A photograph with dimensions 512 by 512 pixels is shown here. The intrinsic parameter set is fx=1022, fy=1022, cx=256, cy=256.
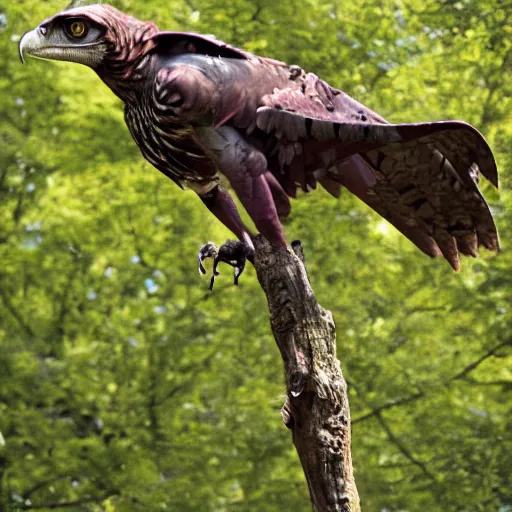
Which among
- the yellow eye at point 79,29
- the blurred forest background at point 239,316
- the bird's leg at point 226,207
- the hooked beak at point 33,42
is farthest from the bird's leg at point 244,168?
the blurred forest background at point 239,316

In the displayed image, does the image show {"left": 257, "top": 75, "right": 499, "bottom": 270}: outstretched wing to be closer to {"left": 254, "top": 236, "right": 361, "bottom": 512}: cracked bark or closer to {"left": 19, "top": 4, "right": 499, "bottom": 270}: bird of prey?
{"left": 19, "top": 4, "right": 499, "bottom": 270}: bird of prey

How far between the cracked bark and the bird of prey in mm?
167

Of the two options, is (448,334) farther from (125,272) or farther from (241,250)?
(241,250)

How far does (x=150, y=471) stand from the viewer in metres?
7.49

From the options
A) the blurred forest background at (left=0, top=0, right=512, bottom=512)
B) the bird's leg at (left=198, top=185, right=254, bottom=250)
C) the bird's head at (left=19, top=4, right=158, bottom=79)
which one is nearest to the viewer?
the bird's head at (left=19, top=4, right=158, bottom=79)

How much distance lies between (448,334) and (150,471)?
242 cm

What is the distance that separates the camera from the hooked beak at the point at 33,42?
10.5ft

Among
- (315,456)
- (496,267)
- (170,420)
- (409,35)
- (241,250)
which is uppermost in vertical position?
(409,35)

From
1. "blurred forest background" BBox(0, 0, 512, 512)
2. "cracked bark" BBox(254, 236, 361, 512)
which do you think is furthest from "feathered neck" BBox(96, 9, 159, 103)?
"blurred forest background" BBox(0, 0, 512, 512)

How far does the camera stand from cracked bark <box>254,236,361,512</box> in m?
3.26

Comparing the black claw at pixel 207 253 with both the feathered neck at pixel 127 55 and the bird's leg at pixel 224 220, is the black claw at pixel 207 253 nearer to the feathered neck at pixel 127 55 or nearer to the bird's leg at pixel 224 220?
the bird's leg at pixel 224 220

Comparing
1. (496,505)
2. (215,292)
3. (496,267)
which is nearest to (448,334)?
(496,267)

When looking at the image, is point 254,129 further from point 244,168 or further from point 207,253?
point 207,253

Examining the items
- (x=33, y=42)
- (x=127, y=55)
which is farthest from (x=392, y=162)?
(x=33, y=42)
